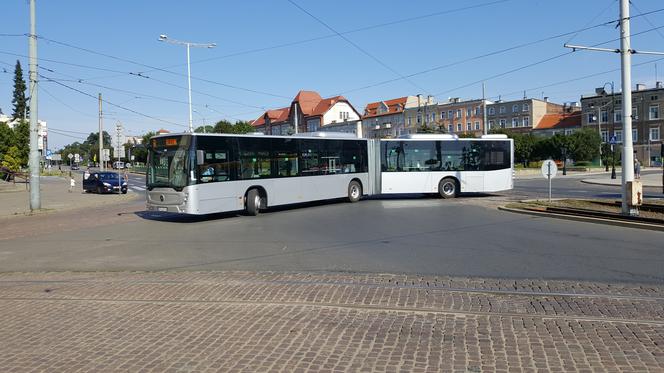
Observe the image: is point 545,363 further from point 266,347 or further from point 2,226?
point 2,226

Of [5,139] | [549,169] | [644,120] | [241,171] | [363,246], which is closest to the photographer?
[363,246]

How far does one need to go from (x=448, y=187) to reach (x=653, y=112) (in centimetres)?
8455

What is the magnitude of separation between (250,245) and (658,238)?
886cm

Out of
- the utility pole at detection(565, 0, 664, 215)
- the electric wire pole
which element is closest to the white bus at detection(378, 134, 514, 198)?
the utility pole at detection(565, 0, 664, 215)

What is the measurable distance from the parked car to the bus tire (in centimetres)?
2416

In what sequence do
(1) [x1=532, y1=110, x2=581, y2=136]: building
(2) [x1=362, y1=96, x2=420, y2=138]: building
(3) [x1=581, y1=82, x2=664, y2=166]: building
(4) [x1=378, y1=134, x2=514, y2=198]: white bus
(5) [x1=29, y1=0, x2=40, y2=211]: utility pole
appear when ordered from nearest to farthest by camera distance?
(5) [x1=29, y1=0, x2=40, y2=211]: utility pole
(4) [x1=378, y1=134, x2=514, y2=198]: white bus
(3) [x1=581, y1=82, x2=664, y2=166]: building
(1) [x1=532, y1=110, x2=581, y2=136]: building
(2) [x1=362, y1=96, x2=420, y2=138]: building

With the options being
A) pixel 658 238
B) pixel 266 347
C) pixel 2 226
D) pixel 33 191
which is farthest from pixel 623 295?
pixel 33 191

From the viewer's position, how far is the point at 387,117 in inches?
4747

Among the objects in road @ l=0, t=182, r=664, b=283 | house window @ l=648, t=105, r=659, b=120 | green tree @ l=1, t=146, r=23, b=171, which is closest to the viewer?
road @ l=0, t=182, r=664, b=283

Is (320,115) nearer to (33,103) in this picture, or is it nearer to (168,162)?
(33,103)

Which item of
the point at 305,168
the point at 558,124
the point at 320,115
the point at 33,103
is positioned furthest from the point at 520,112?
the point at 33,103

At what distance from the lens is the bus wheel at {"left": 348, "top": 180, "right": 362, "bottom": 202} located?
23.6m

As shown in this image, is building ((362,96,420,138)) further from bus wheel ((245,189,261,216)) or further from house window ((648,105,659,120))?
bus wheel ((245,189,261,216))

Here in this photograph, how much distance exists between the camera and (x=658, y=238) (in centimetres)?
1152
